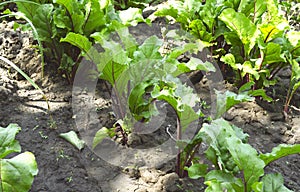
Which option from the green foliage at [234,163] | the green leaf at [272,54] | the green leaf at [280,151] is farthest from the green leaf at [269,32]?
the green leaf at [280,151]

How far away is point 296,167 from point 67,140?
52.8 inches

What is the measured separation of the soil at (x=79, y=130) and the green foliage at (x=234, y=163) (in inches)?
12.1

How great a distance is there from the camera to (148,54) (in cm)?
247

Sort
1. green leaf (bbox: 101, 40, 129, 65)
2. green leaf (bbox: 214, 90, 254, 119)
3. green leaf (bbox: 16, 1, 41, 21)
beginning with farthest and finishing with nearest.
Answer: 1. green leaf (bbox: 16, 1, 41, 21)
2. green leaf (bbox: 101, 40, 129, 65)
3. green leaf (bbox: 214, 90, 254, 119)

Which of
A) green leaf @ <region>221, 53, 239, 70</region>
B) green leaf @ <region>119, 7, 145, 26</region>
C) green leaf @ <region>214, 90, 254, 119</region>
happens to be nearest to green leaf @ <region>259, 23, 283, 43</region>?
green leaf @ <region>221, 53, 239, 70</region>

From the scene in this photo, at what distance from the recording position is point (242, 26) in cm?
272

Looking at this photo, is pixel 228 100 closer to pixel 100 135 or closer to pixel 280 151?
pixel 280 151

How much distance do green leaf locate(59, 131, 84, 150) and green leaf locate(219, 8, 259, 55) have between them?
1213mm

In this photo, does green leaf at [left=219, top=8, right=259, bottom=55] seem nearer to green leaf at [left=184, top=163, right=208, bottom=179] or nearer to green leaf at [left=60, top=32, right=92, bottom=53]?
green leaf at [left=60, top=32, right=92, bottom=53]

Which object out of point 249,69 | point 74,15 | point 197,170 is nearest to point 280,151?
point 197,170

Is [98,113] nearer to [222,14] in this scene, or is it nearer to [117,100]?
[117,100]

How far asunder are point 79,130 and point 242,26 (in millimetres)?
1244

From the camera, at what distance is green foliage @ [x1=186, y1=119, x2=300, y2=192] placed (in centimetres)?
180

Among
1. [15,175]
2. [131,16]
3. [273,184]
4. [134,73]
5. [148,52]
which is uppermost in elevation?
[131,16]
